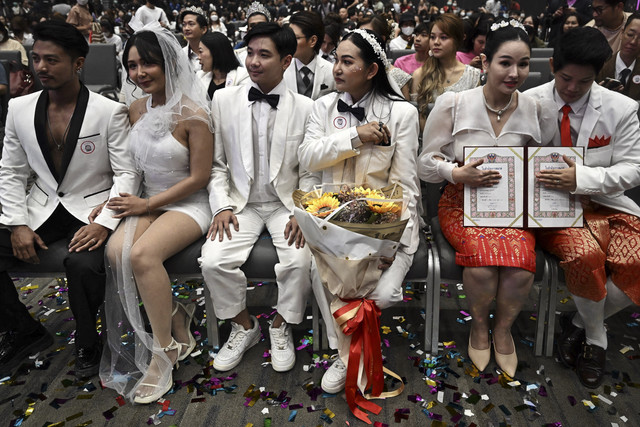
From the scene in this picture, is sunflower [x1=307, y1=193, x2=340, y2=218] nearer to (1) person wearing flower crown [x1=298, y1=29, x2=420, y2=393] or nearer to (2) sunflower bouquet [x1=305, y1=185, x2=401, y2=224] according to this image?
(2) sunflower bouquet [x1=305, y1=185, x2=401, y2=224]

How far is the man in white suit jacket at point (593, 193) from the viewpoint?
2195 mm

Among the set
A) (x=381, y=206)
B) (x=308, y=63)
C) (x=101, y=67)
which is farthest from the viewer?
A: (x=101, y=67)

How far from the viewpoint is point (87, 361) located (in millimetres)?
2371

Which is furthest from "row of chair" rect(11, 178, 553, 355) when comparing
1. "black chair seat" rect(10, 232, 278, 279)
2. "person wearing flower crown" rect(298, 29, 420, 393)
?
"person wearing flower crown" rect(298, 29, 420, 393)

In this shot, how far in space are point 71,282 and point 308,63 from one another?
7.94 ft

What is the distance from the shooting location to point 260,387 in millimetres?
2268

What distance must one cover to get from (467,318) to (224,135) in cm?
161

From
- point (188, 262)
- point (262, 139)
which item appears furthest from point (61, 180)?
point (262, 139)

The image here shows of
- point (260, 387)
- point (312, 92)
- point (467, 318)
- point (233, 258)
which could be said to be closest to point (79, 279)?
point (233, 258)

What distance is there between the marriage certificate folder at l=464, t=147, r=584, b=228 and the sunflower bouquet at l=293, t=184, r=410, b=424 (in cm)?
41

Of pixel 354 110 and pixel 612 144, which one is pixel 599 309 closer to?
pixel 612 144

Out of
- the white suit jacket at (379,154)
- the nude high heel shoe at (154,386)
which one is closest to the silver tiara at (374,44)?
the white suit jacket at (379,154)

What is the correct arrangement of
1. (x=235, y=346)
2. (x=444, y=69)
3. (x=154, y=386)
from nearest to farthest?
1. (x=154, y=386)
2. (x=235, y=346)
3. (x=444, y=69)

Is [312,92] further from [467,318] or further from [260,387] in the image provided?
[260,387]
